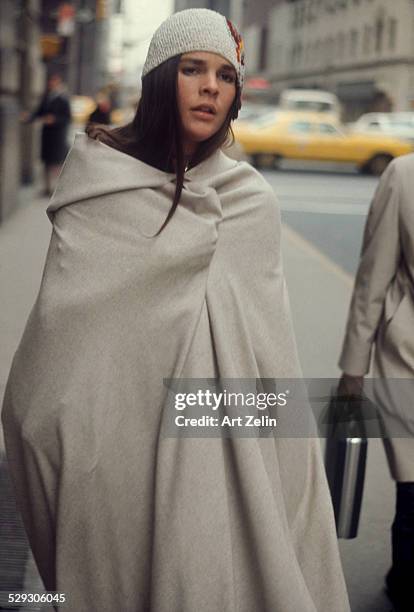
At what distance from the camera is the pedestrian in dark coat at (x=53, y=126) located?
18.4 meters

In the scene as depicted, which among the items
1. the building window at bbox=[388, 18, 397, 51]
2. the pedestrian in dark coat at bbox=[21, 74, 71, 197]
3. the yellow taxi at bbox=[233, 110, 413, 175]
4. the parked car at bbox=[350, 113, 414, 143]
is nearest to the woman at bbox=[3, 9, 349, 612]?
the pedestrian in dark coat at bbox=[21, 74, 71, 197]

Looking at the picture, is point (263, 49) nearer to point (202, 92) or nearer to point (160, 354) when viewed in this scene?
point (202, 92)

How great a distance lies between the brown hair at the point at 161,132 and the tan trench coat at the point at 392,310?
3.72 feet

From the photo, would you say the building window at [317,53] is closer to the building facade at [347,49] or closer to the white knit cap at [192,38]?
the building facade at [347,49]

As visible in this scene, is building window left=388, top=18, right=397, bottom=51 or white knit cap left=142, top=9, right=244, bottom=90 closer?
white knit cap left=142, top=9, right=244, bottom=90

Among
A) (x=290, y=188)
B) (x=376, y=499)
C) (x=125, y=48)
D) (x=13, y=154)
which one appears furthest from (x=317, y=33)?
(x=376, y=499)

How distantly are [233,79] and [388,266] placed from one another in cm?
123

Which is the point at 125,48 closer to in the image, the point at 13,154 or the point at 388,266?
the point at 13,154

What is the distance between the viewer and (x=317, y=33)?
3098 inches

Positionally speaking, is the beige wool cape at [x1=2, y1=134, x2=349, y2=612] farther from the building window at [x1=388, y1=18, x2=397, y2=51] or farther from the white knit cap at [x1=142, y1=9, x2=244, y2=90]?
the building window at [x1=388, y1=18, x2=397, y2=51]

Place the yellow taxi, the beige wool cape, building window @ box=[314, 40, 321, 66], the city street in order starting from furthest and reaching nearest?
building window @ box=[314, 40, 321, 66], the yellow taxi, the city street, the beige wool cape

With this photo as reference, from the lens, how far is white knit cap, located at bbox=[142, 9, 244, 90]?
276 centimetres

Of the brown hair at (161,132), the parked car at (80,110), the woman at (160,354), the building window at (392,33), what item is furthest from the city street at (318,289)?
the building window at (392,33)

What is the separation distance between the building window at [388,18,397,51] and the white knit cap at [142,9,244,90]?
59.0 meters
